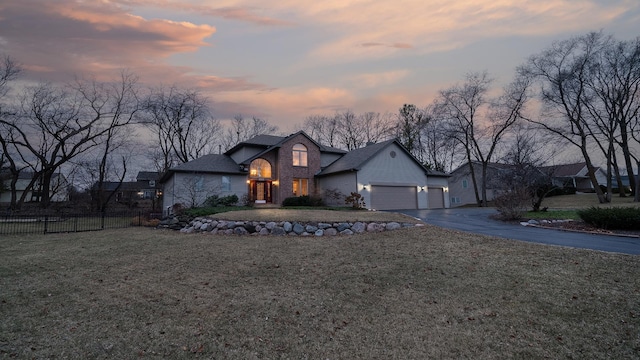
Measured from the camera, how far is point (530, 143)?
29.0 metres

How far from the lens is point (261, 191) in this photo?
2392 centimetres

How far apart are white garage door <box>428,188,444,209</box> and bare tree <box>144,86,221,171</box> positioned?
87.4ft

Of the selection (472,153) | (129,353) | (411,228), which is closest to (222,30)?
(411,228)

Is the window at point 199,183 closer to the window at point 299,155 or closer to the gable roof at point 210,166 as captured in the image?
the gable roof at point 210,166

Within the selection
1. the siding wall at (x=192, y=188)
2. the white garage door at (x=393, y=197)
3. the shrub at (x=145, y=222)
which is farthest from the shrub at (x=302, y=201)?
the shrub at (x=145, y=222)

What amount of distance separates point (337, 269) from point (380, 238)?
12.0 feet

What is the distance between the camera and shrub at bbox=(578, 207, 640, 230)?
33.6 ft

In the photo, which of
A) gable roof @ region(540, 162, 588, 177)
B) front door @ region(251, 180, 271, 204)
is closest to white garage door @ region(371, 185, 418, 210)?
front door @ region(251, 180, 271, 204)

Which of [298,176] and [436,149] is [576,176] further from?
[298,176]

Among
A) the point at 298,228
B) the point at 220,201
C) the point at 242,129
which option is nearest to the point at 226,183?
the point at 220,201

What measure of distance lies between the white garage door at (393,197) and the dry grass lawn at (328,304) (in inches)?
548

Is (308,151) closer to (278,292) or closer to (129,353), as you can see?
(278,292)

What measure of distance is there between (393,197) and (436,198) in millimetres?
5227

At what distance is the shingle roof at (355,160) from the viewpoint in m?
21.9
